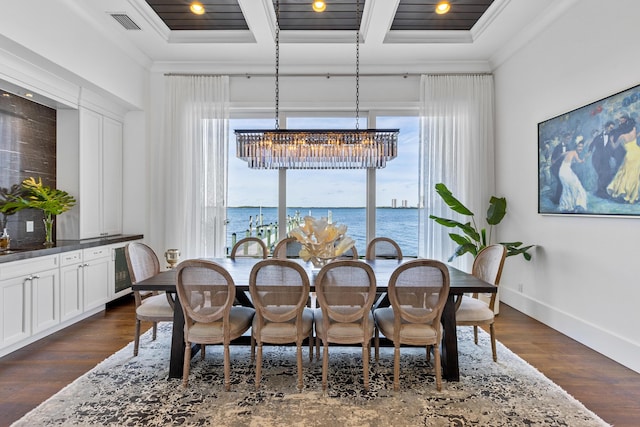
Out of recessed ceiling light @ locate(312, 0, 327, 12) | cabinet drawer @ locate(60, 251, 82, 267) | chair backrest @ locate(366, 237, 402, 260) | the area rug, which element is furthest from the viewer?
chair backrest @ locate(366, 237, 402, 260)

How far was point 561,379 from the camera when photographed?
2.76 metres

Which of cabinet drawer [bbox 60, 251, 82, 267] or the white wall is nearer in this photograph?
the white wall

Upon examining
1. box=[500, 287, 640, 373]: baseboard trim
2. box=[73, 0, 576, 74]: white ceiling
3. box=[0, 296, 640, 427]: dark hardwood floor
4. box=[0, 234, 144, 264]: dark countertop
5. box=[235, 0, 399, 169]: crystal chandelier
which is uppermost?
box=[73, 0, 576, 74]: white ceiling

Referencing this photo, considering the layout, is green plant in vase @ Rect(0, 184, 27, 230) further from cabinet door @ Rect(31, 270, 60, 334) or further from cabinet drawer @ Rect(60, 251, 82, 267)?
cabinet door @ Rect(31, 270, 60, 334)

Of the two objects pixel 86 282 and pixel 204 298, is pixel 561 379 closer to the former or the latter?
pixel 204 298

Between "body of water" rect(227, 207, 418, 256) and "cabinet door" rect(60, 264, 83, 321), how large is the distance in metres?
2.04

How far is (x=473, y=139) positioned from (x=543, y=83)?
1.24 meters

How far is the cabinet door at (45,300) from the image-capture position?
11.1 ft

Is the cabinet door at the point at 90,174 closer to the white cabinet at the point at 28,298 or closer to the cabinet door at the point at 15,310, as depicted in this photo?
the white cabinet at the point at 28,298

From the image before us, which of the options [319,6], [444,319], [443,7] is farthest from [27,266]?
[443,7]

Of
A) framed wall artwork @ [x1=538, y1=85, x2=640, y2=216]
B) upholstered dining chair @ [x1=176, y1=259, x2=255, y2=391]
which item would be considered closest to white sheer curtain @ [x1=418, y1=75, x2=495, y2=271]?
framed wall artwork @ [x1=538, y1=85, x2=640, y2=216]

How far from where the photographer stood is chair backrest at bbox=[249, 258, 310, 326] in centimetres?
249

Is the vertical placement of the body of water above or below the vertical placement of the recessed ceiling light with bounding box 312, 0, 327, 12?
below

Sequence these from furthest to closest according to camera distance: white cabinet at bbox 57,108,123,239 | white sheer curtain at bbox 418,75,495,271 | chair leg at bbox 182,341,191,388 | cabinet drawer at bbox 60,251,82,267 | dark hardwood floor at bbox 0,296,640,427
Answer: white sheer curtain at bbox 418,75,495,271 → white cabinet at bbox 57,108,123,239 → cabinet drawer at bbox 60,251,82,267 → chair leg at bbox 182,341,191,388 → dark hardwood floor at bbox 0,296,640,427
